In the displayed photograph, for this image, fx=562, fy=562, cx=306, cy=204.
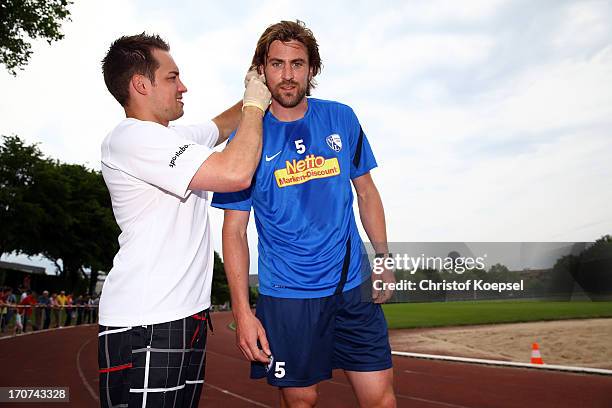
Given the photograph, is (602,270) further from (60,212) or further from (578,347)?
(60,212)

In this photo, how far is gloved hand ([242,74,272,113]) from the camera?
9.03ft

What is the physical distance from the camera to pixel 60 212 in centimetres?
4247

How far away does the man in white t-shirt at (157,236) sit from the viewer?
8.20ft

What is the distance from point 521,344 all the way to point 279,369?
65.8 ft

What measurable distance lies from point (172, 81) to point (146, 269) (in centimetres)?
94

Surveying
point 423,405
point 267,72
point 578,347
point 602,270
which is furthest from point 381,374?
point 602,270

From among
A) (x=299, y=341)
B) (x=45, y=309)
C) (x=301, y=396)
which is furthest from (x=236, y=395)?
(x=45, y=309)

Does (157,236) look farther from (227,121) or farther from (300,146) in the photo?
(227,121)

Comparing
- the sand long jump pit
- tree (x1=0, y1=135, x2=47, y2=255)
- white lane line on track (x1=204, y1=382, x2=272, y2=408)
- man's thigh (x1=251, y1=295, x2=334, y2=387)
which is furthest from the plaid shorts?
tree (x1=0, y1=135, x2=47, y2=255)

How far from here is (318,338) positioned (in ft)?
9.99

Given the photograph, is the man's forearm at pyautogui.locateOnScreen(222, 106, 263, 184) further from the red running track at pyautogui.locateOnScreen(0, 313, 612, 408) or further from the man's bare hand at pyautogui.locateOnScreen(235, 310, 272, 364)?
the red running track at pyautogui.locateOnScreen(0, 313, 612, 408)

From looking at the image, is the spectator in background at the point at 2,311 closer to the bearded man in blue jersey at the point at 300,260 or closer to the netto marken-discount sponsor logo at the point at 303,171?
the bearded man in blue jersey at the point at 300,260

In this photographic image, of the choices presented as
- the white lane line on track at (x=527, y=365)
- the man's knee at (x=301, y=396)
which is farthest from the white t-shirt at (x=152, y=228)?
the white lane line on track at (x=527, y=365)

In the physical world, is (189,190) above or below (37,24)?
below
